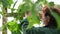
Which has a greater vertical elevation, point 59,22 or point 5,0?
point 5,0

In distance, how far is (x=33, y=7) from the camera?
284mm

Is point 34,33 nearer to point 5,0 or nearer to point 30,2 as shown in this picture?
point 5,0

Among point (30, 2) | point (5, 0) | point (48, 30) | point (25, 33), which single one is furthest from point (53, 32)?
point (30, 2)

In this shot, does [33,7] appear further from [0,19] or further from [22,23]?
[0,19]

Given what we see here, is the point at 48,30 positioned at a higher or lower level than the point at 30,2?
lower

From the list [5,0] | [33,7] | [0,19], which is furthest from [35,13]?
[0,19]

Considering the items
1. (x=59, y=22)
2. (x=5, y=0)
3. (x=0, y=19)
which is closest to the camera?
(x=59, y=22)

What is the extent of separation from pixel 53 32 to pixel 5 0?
0.38m

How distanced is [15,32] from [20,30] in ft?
0.13

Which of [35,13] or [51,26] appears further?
[51,26]

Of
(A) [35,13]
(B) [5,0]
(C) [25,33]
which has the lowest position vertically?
(C) [25,33]

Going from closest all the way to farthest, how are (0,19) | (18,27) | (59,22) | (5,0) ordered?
1. (59,22)
2. (5,0)
3. (18,27)
4. (0,19)

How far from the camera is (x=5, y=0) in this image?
0.73 meters

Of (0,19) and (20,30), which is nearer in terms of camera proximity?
(20,30)
